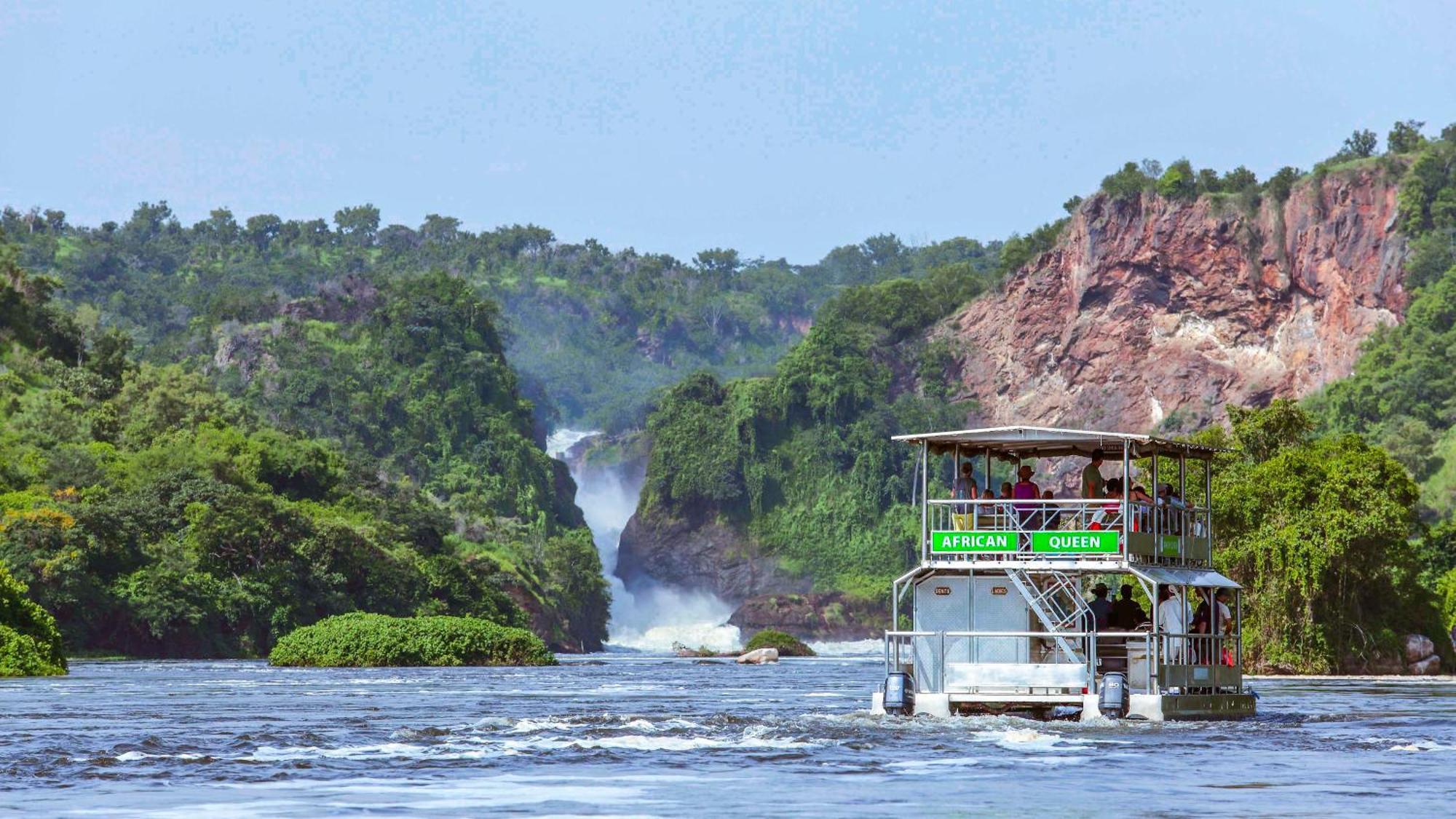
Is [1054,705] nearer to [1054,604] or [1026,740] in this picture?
[1054,604]

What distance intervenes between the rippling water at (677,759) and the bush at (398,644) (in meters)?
27.2

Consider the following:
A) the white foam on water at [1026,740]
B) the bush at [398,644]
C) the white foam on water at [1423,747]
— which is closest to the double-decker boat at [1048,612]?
the white foam on water at [1026,740]

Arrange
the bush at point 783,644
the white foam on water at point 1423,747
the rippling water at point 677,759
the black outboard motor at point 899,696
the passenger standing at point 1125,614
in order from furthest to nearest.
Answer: the bush at point 783,644 < the passenger standing at point 1125,614 < the black outboard motor at point 899,696 < the white foam on water at point 1423,747 < the rippling water at point 677,759

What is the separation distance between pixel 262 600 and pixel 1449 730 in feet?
238

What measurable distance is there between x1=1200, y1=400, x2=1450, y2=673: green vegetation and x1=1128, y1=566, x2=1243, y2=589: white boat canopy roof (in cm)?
3010

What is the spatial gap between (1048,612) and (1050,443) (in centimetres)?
369

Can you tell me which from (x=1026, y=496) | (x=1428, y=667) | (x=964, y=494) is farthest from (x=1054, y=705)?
(x=1428, y=667)

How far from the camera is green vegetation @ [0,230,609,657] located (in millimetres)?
99938

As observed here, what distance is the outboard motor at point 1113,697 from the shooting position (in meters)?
38.9

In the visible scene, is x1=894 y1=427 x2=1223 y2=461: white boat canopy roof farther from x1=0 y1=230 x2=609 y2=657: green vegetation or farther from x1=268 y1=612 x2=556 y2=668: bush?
x1=0 y1=230 x2=609 y2=657: green vegetation

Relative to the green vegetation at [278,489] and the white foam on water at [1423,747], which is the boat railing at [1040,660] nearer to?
the white foam on water at [1423,747]

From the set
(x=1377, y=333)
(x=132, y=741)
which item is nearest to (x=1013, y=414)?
(x=1377, y=333)

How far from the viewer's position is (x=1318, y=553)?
7275 centimetres

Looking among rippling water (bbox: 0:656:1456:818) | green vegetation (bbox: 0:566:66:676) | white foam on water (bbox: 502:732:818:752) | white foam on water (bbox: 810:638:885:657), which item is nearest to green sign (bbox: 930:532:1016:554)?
rippling water (bbox: 0:656:1456:818)
